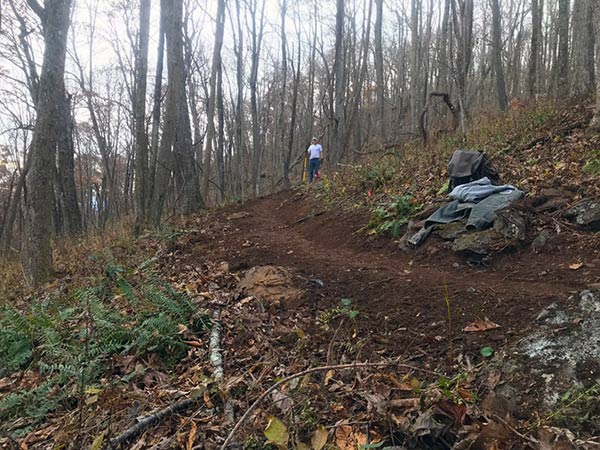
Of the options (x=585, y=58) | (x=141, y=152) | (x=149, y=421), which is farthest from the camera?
(x=141, y=152)

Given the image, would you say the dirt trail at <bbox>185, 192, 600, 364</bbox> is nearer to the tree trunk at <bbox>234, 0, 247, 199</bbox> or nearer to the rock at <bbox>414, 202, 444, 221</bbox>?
the rock at <bbox>414, 202, 444, 221</bbox>

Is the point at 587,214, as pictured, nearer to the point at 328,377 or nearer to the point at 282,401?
the point at 328,377

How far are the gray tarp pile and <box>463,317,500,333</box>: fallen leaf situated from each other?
211cm

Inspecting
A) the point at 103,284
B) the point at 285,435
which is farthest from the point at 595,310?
the point at 103,284

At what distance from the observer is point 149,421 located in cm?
224

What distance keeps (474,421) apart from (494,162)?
578 centimetres

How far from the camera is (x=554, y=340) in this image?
2.44 metres

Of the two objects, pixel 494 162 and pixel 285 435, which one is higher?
pixel 494 162

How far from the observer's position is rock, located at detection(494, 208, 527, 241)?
4.40 meters

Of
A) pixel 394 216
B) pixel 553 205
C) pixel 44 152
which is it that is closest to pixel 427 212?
pixel 394 216

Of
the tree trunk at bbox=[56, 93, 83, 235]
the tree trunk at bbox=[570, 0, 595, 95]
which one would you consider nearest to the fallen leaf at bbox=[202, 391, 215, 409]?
the tree trunk at bbox=[570, 0, 595, 95]

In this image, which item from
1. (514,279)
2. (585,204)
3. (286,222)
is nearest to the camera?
(514,279)

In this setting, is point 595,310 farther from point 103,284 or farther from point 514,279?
point 103,284

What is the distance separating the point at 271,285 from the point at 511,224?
276cm
